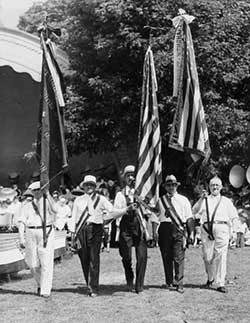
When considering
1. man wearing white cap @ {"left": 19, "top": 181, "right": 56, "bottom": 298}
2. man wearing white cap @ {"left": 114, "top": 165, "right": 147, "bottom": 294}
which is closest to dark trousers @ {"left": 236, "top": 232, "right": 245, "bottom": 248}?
man wearing white cap @ {"left": 114, "top": 165, "right": 147, "bottom": 294}

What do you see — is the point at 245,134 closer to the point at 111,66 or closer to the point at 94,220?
the point at 111,66

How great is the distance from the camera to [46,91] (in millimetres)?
11039

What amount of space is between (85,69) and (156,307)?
44.0 ft

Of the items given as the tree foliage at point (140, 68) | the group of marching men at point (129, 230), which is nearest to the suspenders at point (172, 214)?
the group of marching men at point (129, 230)

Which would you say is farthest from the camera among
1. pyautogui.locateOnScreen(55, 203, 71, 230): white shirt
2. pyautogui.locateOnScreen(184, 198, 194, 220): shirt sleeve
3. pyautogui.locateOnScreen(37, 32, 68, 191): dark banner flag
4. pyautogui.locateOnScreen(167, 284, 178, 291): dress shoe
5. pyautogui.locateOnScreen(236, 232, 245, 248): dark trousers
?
pyautogui.locateOnScreen(236, 232, 245, 248): dark trousers

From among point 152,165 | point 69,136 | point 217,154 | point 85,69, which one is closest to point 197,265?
point 152,165

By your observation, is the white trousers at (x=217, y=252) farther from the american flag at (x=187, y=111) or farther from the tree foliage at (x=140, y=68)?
the tree foliage at (x=140, y=68)

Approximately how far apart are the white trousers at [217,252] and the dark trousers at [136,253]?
3.40 ft

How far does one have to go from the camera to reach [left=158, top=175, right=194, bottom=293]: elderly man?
10789 millimetres

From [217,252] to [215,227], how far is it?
0.40 metres

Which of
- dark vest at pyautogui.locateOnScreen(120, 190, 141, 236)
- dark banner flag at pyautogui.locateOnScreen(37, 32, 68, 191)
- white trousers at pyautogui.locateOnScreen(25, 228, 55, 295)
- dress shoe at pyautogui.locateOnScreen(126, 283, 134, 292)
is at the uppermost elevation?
dark banner flag at pyautogui.locateOnScreen(37, 32, 68, 191)

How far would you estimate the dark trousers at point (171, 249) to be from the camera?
35.2 feet

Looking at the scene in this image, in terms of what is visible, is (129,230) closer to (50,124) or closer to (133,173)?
(133,173)

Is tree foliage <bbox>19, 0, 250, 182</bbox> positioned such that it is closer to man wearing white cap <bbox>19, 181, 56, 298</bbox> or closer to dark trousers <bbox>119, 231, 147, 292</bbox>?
dark trousers <bbox>119, 231, 147, 292</bbox>
